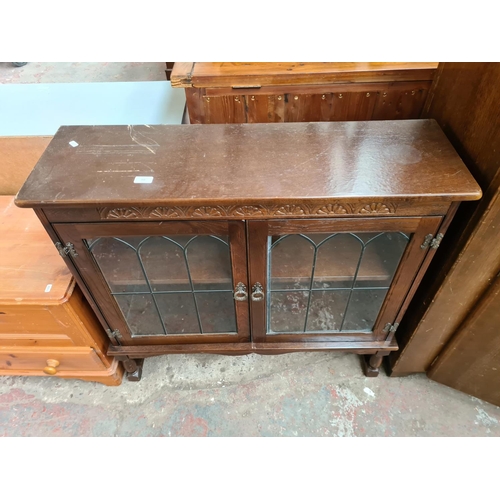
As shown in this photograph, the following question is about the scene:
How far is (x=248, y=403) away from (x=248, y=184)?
0.82m

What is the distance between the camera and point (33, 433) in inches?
45.0

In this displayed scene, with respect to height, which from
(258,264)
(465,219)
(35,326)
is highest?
(465,219)

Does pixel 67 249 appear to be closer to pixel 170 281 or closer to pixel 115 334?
pixel 170 281

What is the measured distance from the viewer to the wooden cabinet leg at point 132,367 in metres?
1.16

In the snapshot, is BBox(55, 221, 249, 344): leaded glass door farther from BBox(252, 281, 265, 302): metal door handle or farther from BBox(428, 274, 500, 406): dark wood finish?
BBox(428, 274, 500, 406): dark wood finish

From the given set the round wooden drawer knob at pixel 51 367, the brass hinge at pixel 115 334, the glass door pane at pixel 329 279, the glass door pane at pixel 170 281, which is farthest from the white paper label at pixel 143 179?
the round wooden drawer knob at pixel 51 367

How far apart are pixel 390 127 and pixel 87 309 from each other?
943 millimetres

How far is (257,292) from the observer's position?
89 cm

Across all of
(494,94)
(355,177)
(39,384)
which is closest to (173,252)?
(355,177)

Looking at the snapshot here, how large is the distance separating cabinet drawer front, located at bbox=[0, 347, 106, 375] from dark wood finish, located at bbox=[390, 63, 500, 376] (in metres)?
0.99

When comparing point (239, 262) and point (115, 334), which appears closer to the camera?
point (239, 262)

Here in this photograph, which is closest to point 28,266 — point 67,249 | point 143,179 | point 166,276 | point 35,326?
point 35,326

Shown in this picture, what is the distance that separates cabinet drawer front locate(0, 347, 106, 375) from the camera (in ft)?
3.56

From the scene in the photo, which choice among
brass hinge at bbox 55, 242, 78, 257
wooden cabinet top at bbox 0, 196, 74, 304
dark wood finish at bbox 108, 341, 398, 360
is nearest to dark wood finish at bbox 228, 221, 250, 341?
dark wood finish at bbox 108, 341, 398, 360
